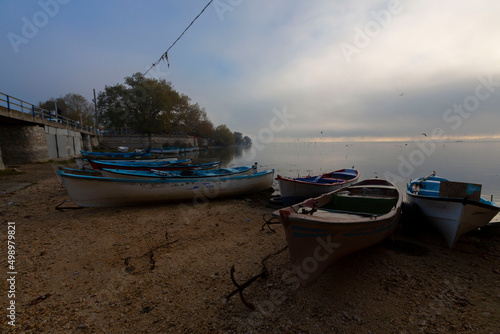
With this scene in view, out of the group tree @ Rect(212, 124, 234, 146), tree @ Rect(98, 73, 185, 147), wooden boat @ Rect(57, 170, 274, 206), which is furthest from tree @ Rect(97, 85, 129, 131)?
wooden boat @ Rect(57, 170, 274, 206)

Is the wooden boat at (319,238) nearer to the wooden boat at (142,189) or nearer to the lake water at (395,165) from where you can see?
the wooden boat at (142,189)

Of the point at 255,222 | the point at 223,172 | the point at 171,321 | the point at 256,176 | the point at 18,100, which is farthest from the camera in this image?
the point at 18,100


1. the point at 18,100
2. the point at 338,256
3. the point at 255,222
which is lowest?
the point at 255,222

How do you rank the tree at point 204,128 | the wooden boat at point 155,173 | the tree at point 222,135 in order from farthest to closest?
the tree at point 222,135, the tree at point 204,128, the wooden boat at point 155,173

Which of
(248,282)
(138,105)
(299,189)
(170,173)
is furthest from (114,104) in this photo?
(248,282)

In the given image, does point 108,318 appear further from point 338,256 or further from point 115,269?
point 338,256

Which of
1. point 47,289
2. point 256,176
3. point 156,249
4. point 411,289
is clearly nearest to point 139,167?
point 256,176

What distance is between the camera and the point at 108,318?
287 centimetres

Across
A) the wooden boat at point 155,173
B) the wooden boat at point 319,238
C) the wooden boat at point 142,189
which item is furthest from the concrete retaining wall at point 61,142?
the wooden boat at point 319,238

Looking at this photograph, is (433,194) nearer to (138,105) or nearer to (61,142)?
(61,142)

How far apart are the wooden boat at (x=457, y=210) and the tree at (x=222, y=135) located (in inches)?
3240

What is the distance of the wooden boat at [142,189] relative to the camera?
274 inches

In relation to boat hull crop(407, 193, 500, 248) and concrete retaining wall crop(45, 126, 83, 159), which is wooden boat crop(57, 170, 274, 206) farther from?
concrete retaining wall crop(45, 126, 83, 159)

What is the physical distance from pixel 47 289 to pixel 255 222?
5.04 metres
